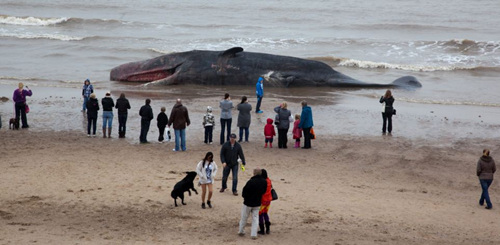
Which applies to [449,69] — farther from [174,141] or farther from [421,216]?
[421,216]

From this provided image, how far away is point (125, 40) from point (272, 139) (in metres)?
30.2

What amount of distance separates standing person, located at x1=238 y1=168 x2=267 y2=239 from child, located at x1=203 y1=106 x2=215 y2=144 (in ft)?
22.5

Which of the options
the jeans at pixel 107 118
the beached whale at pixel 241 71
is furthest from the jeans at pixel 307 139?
the beached whale at pixel 241 71

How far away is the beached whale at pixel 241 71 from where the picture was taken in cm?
2841

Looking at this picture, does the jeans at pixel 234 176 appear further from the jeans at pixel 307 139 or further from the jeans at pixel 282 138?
the jeans at pixel 307 139

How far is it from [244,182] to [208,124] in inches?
146

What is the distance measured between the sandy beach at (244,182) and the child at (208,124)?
30cm

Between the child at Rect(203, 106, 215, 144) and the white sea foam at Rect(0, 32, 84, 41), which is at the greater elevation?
the white sea foam at Rect(0, 32, 84, 41)

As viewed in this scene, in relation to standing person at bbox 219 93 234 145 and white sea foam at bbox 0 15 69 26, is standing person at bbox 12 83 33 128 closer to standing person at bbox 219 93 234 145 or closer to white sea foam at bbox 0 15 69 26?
standing person at bbox 219 93 234 145

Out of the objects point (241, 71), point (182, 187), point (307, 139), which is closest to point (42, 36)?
point (241, 71)

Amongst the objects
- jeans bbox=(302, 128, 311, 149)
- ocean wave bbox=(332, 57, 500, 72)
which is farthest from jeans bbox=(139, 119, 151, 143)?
ocean wave bbox=(332, 57, 500, 72)

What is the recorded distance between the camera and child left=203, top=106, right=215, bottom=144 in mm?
18578

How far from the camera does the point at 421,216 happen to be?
44.0 feet

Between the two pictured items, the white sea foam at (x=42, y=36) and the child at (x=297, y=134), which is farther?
the white sea foam at (x=42, y=36)
